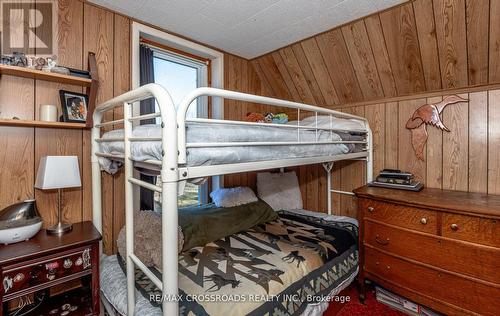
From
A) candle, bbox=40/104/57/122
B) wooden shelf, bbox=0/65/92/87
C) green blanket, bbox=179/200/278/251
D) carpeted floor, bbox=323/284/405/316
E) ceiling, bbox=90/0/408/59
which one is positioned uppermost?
ceiling, bbox=90/0/408/59

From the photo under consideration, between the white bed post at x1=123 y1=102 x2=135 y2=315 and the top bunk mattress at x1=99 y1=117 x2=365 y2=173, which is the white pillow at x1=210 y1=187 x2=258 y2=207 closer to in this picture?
the top bunk mattress at x1=99 y1=117 x2=365 y2=173

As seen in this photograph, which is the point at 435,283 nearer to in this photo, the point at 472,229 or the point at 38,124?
the point at 472,229

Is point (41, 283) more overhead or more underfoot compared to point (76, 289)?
more overhead

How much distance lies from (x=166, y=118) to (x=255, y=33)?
1709 mm

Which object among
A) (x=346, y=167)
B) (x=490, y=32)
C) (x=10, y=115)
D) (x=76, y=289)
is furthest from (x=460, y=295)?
(x=10, y=115)

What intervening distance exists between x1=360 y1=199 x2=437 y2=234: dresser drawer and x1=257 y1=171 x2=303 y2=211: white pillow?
101cm

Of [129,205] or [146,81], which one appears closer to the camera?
[129,205]

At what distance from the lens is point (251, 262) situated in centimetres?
153

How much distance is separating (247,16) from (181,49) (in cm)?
80

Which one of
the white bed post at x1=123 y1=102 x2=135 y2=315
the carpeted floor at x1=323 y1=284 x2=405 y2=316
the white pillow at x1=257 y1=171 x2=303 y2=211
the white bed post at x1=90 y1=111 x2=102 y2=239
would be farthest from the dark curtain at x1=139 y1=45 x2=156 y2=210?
the carpeted floor at x1=323 y1=284 x2=405 y2=316

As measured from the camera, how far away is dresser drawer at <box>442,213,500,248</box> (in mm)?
1300

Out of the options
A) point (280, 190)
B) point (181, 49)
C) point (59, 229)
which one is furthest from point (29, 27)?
point (280, 190)

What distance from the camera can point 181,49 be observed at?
7.82 feet

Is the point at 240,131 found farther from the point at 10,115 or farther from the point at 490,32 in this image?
the point at 490,32
